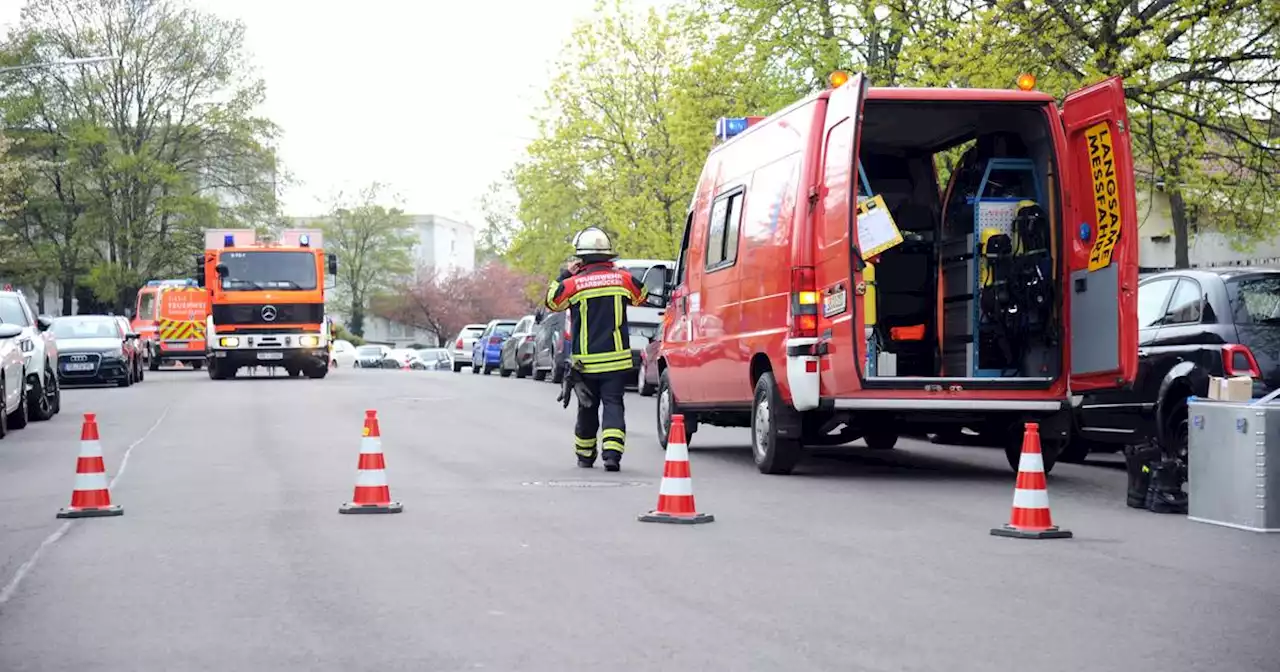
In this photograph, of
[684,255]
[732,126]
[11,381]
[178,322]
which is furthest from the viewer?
[178,322]

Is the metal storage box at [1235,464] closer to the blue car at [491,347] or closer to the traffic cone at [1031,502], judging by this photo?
the traffic cone at [1031,502]

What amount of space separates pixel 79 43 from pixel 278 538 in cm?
5341

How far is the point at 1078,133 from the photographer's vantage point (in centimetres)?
1302

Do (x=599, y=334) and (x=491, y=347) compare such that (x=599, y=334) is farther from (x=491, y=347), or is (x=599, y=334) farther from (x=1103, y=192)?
(x=491, y=347)

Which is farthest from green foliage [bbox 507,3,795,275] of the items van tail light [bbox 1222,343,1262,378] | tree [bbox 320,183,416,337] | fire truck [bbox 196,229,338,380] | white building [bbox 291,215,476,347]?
white building [bbox 291,215,476,347]

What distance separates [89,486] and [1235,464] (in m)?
6.90

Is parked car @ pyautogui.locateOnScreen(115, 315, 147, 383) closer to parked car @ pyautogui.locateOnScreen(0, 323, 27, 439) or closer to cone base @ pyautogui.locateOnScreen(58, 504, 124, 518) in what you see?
parked car @ pyautogui.locateOnScreen(0, 323, 27, 439)

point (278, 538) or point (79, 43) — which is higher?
point (79, 43)

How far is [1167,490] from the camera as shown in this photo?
11.4 meters

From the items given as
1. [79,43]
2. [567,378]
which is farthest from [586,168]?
[567,378]

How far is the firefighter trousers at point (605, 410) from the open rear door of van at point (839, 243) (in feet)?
6.55

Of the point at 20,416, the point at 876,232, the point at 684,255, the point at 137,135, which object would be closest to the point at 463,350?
the point at 137,135

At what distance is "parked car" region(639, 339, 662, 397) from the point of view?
2395 centimetres

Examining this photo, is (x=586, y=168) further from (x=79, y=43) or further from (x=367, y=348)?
(x=367, y=348)
